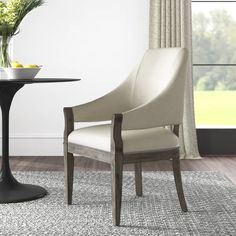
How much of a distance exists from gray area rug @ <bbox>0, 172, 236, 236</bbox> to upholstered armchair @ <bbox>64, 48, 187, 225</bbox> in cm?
12

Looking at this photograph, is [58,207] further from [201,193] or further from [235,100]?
[235,100]

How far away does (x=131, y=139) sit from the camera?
3035 mm

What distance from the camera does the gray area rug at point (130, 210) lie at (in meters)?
2.94

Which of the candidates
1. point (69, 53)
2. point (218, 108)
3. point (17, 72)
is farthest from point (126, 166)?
point (218, 108)

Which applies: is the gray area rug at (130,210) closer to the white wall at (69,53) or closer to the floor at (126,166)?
the floor at (126,166)

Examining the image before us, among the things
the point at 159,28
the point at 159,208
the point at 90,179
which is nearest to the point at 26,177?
the point at 90,179

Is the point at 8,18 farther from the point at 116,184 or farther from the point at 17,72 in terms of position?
the point at 116,184

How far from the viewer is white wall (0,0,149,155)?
5.37 m

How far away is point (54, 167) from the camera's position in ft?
→ 15.9

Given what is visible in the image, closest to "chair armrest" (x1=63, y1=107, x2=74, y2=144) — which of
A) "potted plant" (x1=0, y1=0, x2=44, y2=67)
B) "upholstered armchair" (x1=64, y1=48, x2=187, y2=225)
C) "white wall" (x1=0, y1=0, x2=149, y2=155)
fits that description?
"upholstered armchair" (x1=64, y1=48, x2=187, y2=225)

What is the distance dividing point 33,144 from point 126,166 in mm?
1139

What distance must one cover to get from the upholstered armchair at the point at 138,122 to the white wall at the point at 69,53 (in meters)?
1.75

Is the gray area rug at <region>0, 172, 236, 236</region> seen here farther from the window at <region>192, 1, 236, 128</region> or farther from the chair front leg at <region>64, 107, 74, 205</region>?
the window at <region>192, 1, 236, 128</region>

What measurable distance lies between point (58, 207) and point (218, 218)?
100cm
